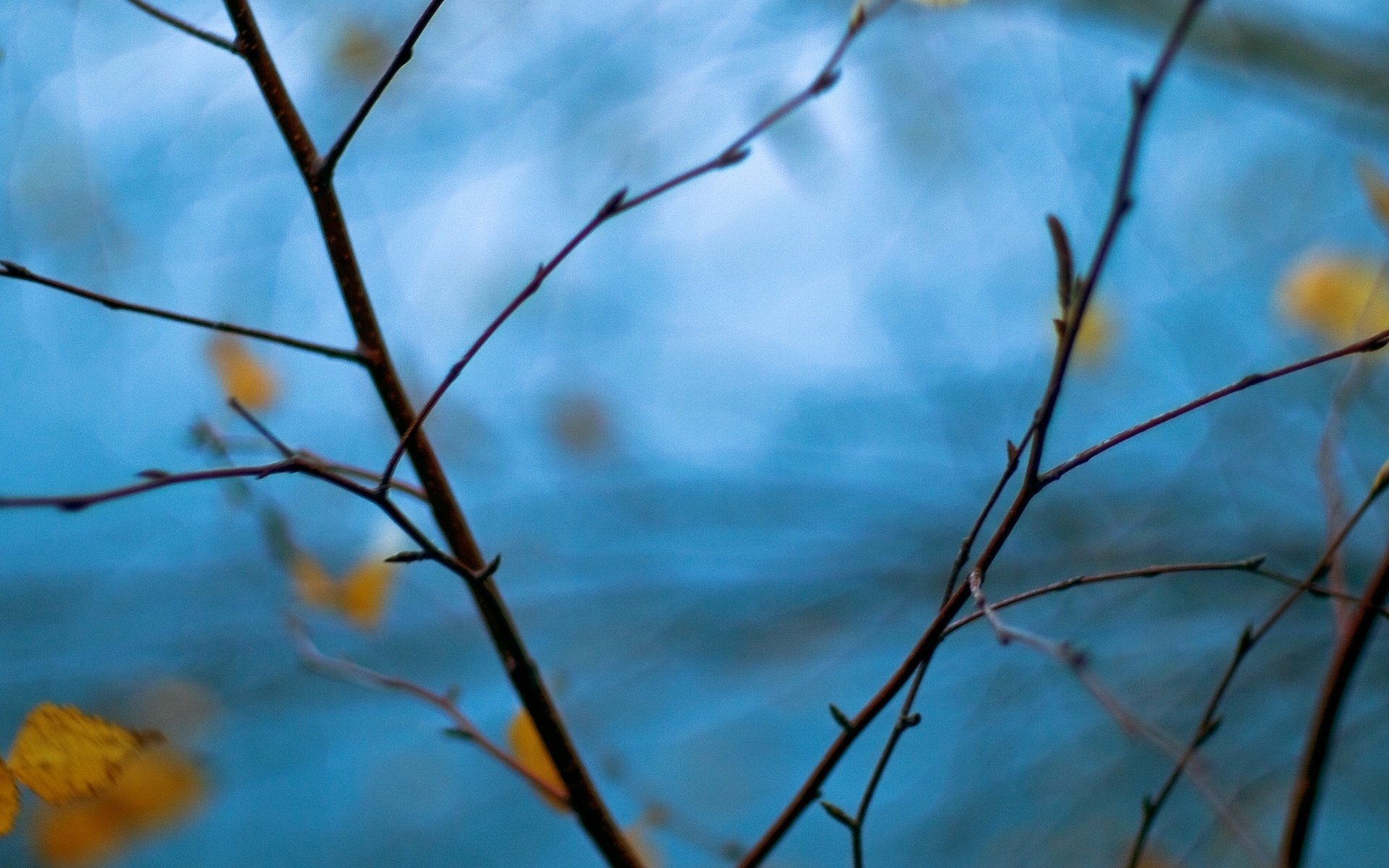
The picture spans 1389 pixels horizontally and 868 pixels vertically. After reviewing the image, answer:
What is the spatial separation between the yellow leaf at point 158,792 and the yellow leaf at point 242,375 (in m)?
0.29

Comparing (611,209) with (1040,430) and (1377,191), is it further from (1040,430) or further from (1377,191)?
(1377,191)

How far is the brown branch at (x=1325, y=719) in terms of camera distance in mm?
284

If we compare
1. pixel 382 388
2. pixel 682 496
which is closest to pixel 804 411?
pixel 682 496

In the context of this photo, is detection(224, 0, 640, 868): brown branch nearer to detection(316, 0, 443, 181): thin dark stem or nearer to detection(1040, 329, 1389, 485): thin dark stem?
detection(316, 0, 443, 181): thin dark stem

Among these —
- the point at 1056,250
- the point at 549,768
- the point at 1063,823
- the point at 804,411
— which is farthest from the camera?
the point at 804,411

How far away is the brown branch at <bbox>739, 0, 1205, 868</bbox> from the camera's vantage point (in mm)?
185

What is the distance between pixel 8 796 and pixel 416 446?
0.12 metres

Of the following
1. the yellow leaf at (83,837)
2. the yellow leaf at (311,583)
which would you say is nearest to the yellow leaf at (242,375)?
the yellow leaf at (311,583)

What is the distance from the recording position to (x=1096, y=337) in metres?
0.90

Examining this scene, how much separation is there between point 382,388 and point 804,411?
3.34 ft

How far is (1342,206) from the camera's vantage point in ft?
3.77

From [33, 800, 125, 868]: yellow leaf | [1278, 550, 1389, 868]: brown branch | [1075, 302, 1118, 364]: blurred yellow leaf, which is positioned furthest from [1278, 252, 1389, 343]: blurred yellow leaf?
[33, 800, 125, 868]: yellow leaf

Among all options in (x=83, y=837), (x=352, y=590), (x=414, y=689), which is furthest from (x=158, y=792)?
(x=414, y=689)

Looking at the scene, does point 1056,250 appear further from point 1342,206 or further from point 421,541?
point 1342,206
